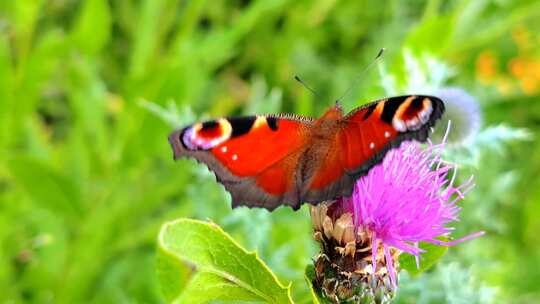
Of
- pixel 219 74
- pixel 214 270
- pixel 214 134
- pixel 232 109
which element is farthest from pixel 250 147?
pixel 219 74

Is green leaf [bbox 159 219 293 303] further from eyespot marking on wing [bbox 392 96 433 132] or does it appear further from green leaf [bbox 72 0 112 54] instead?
green leaf [bbox 72 0 112 54]

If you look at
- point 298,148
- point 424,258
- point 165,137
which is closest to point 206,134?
point 298,148

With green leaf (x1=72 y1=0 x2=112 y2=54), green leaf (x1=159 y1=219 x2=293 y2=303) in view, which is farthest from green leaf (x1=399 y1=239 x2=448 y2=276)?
green leaf (x1=72 y1=0 x2=112 y2=54)

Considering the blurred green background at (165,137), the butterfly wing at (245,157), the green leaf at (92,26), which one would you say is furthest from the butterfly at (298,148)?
the green leaf at (92,26)

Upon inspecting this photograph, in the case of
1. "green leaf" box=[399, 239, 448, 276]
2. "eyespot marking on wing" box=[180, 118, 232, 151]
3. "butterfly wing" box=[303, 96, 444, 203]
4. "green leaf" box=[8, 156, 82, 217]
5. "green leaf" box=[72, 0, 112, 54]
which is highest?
"green leaf" box=[72, 0, 112, 54]

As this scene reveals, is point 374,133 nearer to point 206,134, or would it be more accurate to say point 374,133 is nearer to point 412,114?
point 412,114

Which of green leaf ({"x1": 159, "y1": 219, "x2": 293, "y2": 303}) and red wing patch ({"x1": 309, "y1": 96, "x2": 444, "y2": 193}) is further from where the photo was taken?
red wing patch ({"x1": 309, "y1": 96, "x2": 444, "y2": 193})

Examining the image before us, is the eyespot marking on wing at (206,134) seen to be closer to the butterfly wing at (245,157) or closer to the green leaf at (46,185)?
the butterfly wing at (245,157)
